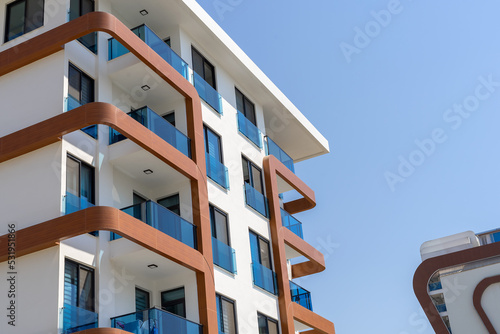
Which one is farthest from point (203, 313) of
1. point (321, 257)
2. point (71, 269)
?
point (321, 257)

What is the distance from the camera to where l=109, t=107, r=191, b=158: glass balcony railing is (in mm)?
22938

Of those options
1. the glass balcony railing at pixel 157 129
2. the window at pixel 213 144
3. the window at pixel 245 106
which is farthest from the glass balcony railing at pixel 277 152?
the glass balcony railing at pixel 157 129

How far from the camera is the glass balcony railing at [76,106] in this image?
21562 mm

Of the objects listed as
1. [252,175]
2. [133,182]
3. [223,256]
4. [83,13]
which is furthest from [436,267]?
[83,13]

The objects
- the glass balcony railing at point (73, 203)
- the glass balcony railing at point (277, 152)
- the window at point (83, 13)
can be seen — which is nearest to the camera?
the glass balcony railing at point (73, 203)

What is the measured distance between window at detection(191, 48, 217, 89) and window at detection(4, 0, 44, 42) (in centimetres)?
630

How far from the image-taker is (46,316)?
18.7m

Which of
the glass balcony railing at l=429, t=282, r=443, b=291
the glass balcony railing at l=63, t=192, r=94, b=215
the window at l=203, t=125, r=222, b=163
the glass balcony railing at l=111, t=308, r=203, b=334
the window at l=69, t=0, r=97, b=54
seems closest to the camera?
the glass balcony railing at l=111, t=308, r=203, b=334

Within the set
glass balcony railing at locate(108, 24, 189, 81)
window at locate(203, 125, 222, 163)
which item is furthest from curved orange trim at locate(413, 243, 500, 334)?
glass balcony railing at locate(108, 24, 189, 81)

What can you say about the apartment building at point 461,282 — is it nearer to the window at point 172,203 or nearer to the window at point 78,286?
the window at point 172,203

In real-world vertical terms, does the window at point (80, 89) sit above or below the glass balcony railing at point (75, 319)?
above

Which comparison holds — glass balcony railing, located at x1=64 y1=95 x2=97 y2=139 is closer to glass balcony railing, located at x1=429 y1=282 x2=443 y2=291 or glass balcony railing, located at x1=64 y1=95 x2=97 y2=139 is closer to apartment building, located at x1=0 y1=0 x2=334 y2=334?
apartment building, located at x1=0 y1=0 x2=334 y2=334

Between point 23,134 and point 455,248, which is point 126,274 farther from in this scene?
point 455,248

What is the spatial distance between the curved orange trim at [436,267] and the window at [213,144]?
125 ft
